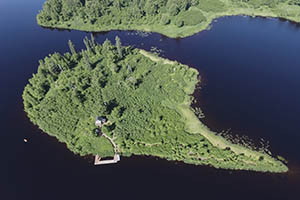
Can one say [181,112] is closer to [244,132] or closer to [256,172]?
[244,132]

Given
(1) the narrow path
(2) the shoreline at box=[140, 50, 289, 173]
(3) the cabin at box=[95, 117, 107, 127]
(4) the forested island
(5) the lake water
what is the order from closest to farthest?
(5) the lake water
(2) the shoreline at box=[140, 50, 289, 173]
(1) the narrow path
(3) the cabin at box=[95, 117, 107, 127]
(4) the forested island

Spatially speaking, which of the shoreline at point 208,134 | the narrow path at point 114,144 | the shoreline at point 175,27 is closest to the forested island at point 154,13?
the shoreline at point 175,27

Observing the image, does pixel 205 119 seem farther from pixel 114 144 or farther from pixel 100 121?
pixel 100 121

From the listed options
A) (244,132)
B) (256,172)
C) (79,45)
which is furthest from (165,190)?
(79,45)

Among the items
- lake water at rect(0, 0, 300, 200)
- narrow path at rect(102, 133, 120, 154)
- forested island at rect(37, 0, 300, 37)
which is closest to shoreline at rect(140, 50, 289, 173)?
lake water at rect(0, 0, 300, 200)

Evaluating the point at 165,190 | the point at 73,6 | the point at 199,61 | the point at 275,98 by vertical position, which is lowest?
the point at 165,190

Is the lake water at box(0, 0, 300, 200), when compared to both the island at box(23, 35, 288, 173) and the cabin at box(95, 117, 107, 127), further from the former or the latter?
the cabin at box(95, 117, 107, 127)

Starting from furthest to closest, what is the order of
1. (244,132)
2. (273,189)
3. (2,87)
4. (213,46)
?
(213,46), (2,87), (244,132), (273,189)
